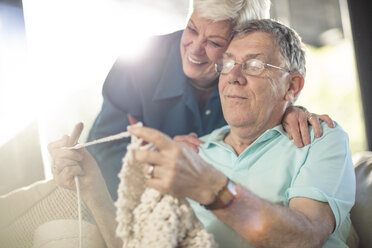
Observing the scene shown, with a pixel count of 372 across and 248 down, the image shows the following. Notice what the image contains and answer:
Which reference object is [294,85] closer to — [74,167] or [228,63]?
[228,63]

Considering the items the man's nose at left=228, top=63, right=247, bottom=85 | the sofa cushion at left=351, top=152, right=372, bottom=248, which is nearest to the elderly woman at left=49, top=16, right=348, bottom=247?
the man's nose at left=228, top=63, right=247, bottom=85

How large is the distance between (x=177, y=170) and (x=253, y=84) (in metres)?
0.48

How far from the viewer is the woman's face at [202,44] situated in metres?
1.12

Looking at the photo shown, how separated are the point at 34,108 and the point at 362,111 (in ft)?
4.12

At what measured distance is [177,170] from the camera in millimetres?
688

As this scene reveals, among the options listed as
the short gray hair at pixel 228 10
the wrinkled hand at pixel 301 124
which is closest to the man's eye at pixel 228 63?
the short gray hair at pixel 228 10

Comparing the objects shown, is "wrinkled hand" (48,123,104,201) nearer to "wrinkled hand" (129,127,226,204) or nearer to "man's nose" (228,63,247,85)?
"wrinkled hand" (129,127,226,204)

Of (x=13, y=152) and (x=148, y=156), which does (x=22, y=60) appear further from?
(x=148, y=156)

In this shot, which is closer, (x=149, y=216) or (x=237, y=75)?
(x=149, y=216)

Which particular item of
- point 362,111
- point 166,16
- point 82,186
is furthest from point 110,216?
point 362,111

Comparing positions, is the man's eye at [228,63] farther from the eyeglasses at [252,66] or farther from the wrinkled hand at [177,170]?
the wrinkled hand at [177,170]

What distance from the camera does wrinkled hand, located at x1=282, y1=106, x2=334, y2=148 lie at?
40.0 inches

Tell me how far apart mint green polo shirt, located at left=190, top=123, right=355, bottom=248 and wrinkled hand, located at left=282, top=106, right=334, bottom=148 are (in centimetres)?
2

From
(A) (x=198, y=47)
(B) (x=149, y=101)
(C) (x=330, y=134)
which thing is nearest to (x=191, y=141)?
(B) (x=149, y=101)
